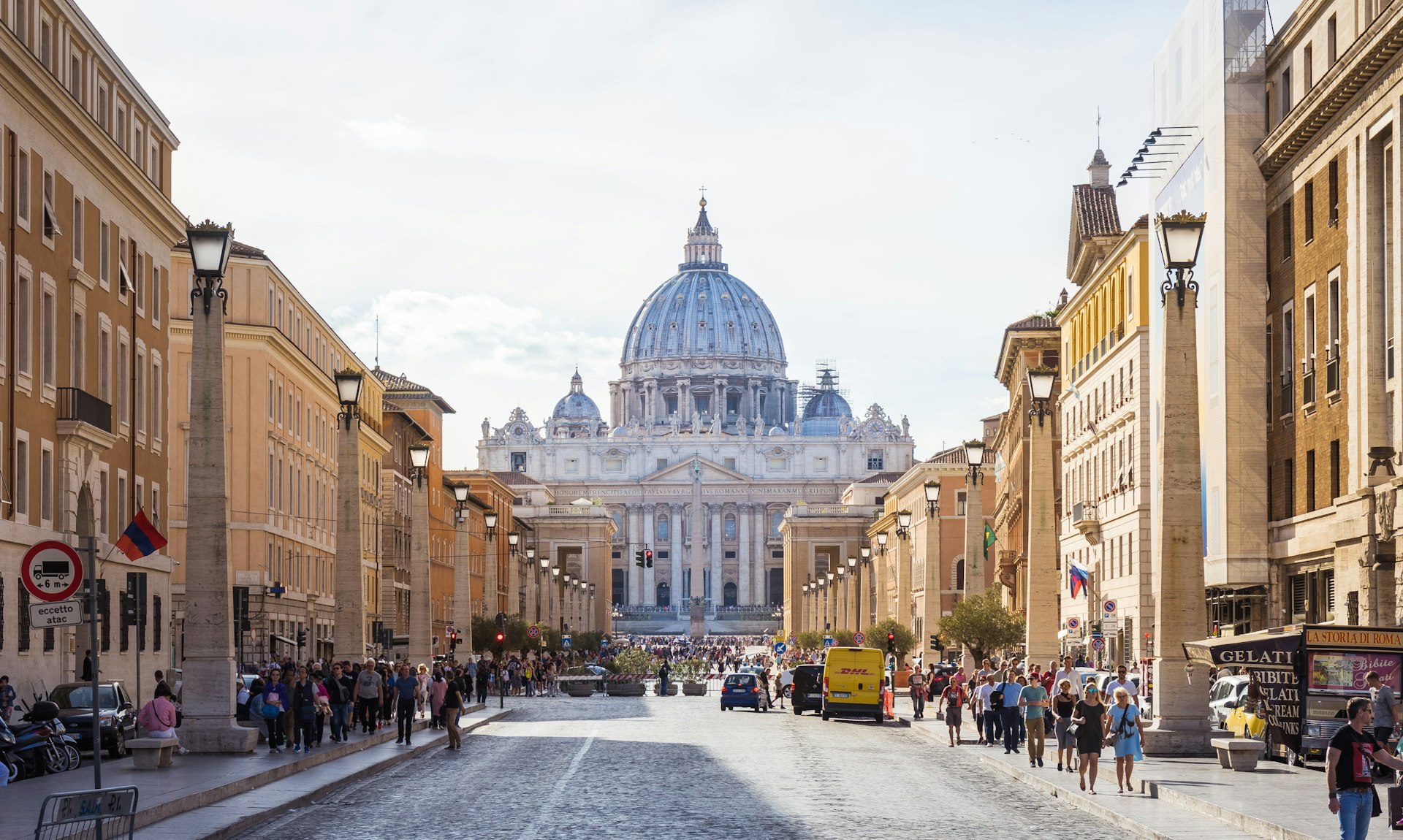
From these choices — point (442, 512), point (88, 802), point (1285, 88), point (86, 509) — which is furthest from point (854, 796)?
point (442, 512)

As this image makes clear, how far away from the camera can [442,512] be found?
103625mm

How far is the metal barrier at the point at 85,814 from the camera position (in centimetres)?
1380

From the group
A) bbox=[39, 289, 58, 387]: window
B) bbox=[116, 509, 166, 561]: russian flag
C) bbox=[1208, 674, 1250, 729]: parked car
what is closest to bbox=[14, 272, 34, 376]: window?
bbox=[39, 289, 58, 387]: window

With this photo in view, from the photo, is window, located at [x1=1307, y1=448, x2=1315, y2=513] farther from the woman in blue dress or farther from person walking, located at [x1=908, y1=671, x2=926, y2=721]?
the woman in blue dress

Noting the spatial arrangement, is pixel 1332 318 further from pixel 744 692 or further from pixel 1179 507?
pixel 744 692

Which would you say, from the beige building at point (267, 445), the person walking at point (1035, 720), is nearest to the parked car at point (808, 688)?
the beige building at point (267, 445)

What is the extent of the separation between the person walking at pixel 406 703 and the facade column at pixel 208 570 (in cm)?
815

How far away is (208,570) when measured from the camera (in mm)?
29438

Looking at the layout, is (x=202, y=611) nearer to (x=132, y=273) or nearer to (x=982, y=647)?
(x=132, y=273)

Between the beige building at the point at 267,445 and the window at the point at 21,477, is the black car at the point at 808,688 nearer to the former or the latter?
the beige building at the point at 267,445

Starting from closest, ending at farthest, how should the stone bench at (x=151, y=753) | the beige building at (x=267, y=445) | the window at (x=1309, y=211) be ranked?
the stone bench at (x=151, y=753)
the window at (x=1309, y=211)
the beige building at (x=267, y=445)

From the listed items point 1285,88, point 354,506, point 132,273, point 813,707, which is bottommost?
point 813,707

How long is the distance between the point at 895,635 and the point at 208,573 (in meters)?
49.6

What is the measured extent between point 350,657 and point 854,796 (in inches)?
669
